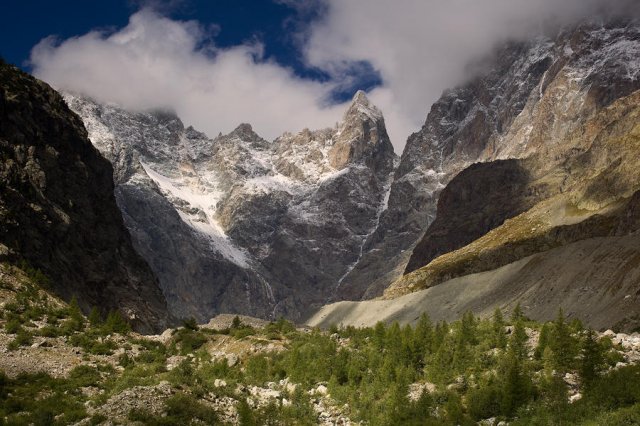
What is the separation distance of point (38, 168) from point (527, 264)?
99981 mm

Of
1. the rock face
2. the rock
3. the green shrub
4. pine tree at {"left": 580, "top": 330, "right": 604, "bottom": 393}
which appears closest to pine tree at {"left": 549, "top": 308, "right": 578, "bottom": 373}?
pine tree at {"left": 580, "top": 330, "right": 604, "bottom": 393}

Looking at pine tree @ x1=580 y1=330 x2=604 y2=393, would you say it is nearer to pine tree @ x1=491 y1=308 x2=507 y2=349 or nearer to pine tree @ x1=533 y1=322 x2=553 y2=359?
pine tree @ x1=533 y1=322 x2=553 y2=359

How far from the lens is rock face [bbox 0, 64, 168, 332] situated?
9356 centimetres

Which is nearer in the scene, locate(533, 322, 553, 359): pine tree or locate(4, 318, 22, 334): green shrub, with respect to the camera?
locate(533, 322, 553, 359): pine tree

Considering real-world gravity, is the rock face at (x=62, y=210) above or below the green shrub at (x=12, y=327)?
above

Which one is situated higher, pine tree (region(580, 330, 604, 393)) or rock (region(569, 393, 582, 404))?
pine tree (region(580, 330, 604, 393))

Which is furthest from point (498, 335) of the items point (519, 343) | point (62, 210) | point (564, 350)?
point (62, 210)

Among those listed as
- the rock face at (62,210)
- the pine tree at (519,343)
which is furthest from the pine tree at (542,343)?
the rock face at (62,210)

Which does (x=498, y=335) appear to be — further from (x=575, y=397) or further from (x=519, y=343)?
(x=575, y=397)

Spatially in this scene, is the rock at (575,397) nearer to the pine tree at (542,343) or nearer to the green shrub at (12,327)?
the pine tree at (542,343)

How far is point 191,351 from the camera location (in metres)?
64.0

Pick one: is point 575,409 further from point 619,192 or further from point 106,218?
point 619,192

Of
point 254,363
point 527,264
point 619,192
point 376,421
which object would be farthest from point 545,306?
point 376,421

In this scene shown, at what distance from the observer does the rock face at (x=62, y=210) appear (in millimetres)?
93562
